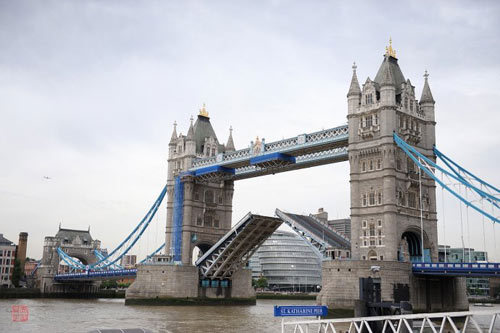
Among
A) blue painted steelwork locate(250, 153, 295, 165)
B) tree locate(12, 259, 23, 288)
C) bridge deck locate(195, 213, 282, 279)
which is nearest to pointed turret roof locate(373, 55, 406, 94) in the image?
blue painted steelwork locate(250, 153, 295, 165)

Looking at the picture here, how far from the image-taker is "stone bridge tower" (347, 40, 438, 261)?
47.6 metres

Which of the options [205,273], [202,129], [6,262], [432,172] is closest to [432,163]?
[432,172]

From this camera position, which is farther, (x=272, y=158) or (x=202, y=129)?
(x=202, y=129)

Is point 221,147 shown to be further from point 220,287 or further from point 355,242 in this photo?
point 355,242

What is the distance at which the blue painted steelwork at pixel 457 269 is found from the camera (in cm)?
4100

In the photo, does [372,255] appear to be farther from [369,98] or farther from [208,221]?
[208,221]

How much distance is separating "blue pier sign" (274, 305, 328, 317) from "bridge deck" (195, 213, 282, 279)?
39181 millimetres

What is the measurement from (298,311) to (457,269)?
28.4 m

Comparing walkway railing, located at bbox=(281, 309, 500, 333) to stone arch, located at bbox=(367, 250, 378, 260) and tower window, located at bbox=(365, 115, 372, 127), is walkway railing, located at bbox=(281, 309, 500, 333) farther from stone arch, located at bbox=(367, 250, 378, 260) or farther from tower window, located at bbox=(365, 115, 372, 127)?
tower window, located at bbox=(365, 115, 372, 127)

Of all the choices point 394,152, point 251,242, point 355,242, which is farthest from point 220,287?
point 394,152

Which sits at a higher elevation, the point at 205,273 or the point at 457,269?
the point at 457,269

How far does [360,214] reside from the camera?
49.4 m

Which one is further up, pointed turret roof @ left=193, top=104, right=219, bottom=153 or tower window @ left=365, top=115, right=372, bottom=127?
pointed turret roof @ left=193, top=104, right=219, bottom=153

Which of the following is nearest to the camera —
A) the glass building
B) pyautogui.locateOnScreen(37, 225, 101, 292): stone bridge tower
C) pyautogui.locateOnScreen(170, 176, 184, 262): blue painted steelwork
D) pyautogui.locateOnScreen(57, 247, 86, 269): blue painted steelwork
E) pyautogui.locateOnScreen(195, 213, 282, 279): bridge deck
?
pyautogui.locateOnScreen(195, 213, 282, 279): bridge deck
